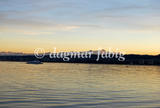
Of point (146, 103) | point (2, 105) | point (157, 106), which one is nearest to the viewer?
point (2, 105)

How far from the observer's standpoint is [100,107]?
20484 mm

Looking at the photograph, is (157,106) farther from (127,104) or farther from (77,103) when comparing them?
(77,103)

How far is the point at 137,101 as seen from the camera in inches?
942

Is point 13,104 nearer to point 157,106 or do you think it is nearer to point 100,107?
point 100,107

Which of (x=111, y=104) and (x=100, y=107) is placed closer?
(x=100, y=107)

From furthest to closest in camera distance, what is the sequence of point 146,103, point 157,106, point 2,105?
point 146,103 < point 157,106 < point 2,105

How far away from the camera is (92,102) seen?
894 inches

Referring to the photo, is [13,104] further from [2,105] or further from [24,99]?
[24,99]

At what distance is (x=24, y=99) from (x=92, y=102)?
584cm

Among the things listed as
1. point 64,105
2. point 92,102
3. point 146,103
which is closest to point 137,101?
point 146,103

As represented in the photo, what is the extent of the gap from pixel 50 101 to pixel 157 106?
28.5 feet

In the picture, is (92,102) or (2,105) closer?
(2,105)

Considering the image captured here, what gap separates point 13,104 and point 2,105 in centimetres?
89

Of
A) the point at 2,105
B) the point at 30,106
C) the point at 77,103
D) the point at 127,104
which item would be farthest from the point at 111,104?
the point at 2,105
